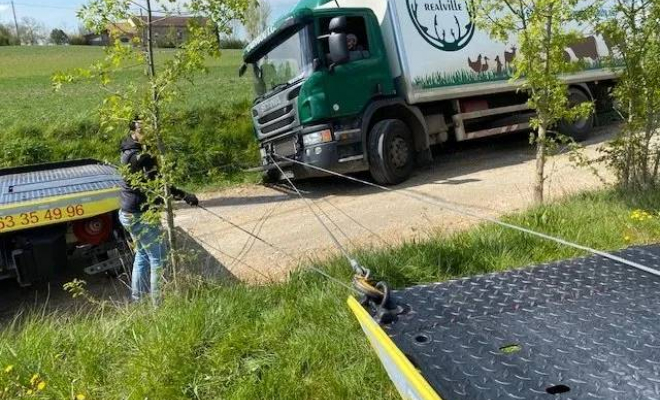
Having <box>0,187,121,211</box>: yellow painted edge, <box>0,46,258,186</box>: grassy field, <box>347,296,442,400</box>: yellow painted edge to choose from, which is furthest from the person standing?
<box>0,46,258,186</box>: grassy field

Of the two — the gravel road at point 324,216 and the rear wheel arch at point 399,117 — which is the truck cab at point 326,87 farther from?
the gravel road at point 324,216

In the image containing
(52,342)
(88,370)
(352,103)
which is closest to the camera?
(88,370)

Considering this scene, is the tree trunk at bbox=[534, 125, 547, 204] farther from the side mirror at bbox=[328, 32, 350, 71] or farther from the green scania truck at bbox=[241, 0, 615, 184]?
the side mirror at bbox=[328, 32, 350, 71]

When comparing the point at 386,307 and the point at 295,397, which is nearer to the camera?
the point at 386,307

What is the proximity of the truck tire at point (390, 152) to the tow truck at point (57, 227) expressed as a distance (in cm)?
441

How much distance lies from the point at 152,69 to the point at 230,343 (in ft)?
6.41

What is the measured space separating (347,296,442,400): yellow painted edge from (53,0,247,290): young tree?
2269mm

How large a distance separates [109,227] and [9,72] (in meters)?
34.5

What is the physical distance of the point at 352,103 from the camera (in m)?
9.09

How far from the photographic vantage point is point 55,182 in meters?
5.93

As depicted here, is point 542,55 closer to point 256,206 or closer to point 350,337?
point 350,337

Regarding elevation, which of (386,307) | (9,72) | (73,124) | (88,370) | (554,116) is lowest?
(88,370)

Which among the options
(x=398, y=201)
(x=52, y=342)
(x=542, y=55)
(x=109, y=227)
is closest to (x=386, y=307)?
(x=52, y=342)

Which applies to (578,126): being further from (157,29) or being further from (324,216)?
(157,29)
